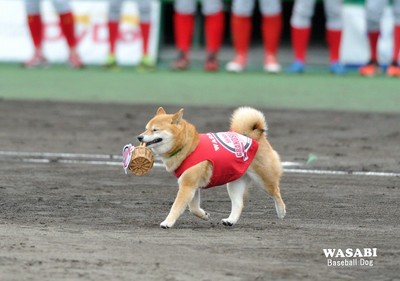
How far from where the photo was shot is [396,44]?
1950 centimetres

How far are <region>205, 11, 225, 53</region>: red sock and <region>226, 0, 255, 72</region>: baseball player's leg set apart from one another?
0.25 m

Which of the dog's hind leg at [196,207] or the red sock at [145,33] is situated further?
the red sock at [145,33]

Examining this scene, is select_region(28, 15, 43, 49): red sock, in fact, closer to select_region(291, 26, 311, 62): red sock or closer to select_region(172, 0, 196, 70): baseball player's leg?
select_region(172, 0, 196, 70): baseball player's leg

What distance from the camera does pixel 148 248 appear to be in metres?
6.59

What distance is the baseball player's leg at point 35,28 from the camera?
20.3m

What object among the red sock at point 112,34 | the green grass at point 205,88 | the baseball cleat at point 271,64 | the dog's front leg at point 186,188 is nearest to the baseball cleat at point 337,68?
the green grass at point 205,88

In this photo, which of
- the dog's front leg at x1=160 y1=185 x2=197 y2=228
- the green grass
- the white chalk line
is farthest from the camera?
the green grass

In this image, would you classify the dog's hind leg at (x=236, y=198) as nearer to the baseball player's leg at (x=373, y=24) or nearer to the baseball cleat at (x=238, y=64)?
the baseball player's leg at (x=373, y=24)

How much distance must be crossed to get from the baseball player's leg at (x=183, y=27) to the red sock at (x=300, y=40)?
6.14 feet

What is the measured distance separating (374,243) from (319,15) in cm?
1583

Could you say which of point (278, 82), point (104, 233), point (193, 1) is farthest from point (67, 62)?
point (104, 233)

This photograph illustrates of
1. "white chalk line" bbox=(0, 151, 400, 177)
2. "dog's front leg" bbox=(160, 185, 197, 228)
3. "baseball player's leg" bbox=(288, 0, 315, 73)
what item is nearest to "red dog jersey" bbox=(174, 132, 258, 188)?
"dog's front leg" bbox=(160, 185, 197, 228)

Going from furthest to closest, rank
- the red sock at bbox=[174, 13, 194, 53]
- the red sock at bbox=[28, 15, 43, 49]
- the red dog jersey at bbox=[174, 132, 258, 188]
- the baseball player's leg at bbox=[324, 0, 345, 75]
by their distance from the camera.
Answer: the red sock at bbox=[174, 13, 194, 53], the red sock at bbox=[28, 15, 43, 49], the baseball player's leg at bbox=[324, 0, 345, 75], the red dog jersey at bbox=[174, 132, 258, 188]

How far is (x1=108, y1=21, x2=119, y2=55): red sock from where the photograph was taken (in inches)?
792
